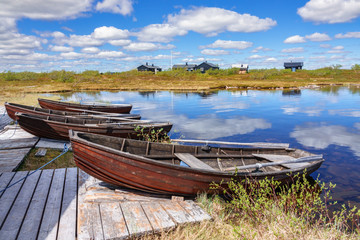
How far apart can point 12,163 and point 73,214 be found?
5.10 meters

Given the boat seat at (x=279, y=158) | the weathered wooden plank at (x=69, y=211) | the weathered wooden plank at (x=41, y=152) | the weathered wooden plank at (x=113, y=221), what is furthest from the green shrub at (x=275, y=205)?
the weathered wooden plank at (x=41, y=152)

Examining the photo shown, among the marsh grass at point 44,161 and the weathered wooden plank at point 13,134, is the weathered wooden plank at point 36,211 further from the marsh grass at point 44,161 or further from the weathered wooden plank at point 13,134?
the weathered wooden plank at point 13,134

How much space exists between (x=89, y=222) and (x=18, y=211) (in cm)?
186

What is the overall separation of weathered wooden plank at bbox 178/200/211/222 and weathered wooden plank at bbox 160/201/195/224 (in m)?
0.11

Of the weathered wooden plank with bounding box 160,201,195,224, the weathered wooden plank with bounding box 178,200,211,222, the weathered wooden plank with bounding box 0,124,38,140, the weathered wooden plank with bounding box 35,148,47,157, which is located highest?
the weathered wooden plank with bounding box 0,124,38,140

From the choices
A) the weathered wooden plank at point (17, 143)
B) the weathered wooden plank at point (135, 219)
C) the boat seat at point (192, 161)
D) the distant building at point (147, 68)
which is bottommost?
the weathered wooden plank at point (135, 219)

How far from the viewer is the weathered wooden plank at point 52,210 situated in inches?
196

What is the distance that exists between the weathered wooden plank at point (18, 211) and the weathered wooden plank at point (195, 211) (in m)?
3.87

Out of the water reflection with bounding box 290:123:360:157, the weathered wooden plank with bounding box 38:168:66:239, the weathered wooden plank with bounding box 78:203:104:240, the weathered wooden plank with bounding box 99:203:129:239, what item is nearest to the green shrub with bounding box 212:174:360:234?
the weathered wooden plank with bounding box 99:203:129:239

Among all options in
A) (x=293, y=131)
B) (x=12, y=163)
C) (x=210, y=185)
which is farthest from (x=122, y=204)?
(x=293, y=131)

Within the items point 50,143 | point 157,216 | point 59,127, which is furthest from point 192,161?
point 50,143

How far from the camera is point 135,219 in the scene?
5531 millimetres

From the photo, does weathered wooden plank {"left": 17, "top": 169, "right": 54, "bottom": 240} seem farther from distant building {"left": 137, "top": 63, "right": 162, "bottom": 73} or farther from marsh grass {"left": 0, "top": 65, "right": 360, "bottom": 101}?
distant building {"left": 137, "top": 63, "right": 162, "bottom": 73}

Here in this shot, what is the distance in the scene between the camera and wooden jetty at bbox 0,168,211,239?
504 cm
